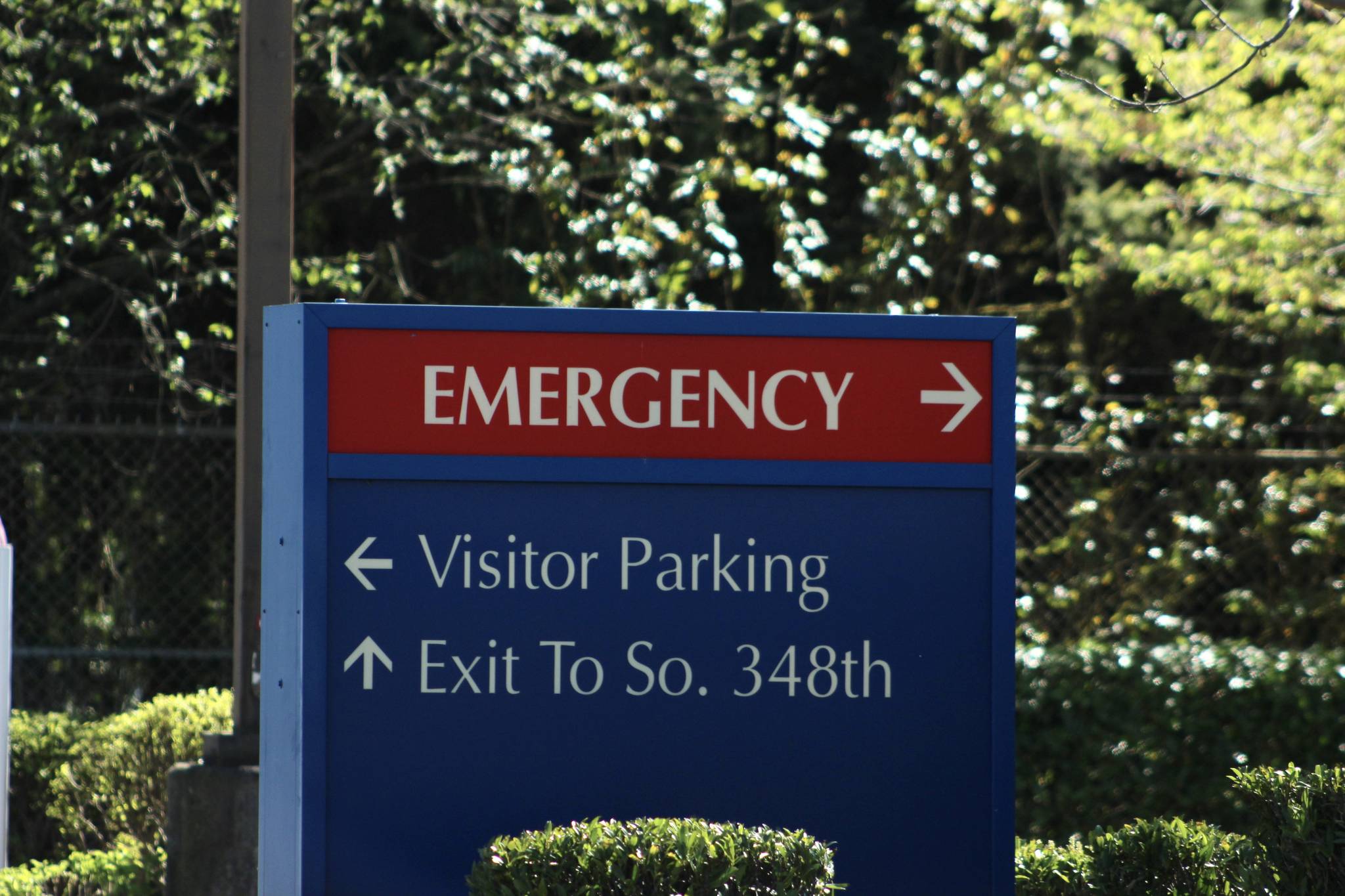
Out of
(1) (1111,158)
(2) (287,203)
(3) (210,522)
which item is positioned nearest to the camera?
(2) (287,203)

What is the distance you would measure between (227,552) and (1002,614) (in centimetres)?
549

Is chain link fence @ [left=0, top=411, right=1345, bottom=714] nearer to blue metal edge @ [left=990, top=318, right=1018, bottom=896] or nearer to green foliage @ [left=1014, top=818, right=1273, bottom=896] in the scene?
green foliage @ [left=1014, top=818, right=1273, bottom=896]

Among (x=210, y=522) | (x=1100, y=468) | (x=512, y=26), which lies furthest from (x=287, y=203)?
Result: (x=1100, y=468)

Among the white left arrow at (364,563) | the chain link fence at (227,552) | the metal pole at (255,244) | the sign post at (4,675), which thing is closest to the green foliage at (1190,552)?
the chain link fence at (227,552)

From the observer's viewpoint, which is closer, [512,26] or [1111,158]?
[512,26]

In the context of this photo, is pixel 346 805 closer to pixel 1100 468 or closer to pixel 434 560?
pixel 434 560

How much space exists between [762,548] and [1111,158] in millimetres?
6900

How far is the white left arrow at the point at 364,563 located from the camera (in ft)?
9.55

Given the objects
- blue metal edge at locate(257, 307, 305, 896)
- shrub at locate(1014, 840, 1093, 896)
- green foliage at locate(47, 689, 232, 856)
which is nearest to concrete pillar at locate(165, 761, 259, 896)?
green foliage at locate(47, 689, 232, 856)

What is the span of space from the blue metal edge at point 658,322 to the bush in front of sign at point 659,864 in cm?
101

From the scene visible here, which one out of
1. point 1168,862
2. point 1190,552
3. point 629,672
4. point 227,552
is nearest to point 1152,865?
point 1168,862

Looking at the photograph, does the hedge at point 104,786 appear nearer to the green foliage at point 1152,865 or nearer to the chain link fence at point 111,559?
the chain link fence at point 111,559

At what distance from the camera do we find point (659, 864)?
2.61 m

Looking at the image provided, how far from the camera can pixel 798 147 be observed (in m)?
9.23
